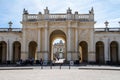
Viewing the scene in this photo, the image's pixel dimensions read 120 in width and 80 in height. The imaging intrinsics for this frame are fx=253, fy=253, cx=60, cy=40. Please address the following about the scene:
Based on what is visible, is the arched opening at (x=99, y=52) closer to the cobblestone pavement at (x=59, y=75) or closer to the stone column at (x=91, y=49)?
the stone column at (x=91, y=49)

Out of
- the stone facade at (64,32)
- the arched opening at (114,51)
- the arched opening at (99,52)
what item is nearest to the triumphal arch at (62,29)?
the stone facade at (64,32)

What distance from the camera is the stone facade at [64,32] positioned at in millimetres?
47625

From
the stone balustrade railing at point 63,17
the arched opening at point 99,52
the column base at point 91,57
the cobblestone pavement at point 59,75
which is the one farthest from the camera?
the arched opening at point 99,52

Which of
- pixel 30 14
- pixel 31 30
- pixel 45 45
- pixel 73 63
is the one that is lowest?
pixel 73 63

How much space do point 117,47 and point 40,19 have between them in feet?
53.7

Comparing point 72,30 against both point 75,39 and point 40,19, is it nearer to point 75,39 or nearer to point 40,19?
point 75,39

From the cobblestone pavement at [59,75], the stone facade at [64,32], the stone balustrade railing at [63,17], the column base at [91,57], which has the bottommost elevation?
the cobblestone pavement at [59,75]

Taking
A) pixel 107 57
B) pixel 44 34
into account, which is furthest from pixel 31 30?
pixel 107 57

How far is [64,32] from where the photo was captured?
159 ft

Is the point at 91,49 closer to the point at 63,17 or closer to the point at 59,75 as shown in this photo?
the point at 63,17

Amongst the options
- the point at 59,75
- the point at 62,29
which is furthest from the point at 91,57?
the point at 59,75

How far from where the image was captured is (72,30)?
47.8 metres

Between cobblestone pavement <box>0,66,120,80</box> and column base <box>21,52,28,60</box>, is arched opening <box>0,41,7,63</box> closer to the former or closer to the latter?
column base <box>21,52,28,60</box>

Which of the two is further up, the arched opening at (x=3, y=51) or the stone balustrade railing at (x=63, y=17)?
the stone balustrade railing at (x=63, y=17)
